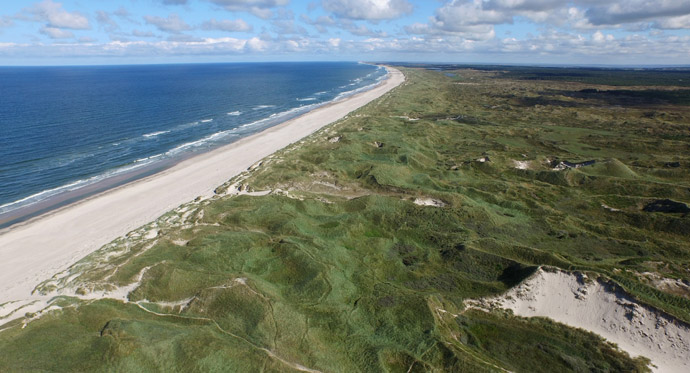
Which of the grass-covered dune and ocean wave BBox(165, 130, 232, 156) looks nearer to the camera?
the grass-covered dune

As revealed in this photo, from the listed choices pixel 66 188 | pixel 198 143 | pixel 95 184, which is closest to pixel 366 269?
pixel 95 184

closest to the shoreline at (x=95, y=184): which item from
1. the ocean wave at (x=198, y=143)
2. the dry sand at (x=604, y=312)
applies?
the ocean wave at (x=198, y=143)

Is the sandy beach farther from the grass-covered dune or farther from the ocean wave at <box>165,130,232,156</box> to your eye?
the ocean wave at <box>165,130,232,156</box>

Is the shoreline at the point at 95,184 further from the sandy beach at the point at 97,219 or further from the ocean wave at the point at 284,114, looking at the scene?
the ocean wave at the point at 284,114

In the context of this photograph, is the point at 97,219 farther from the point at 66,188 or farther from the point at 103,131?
the point at 103,131

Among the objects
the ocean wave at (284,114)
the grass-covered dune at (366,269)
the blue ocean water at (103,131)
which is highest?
the grass-covered dune at (366,269)

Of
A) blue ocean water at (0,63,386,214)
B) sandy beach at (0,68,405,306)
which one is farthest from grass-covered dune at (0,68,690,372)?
blue ocean water at (0,63,386,214)
